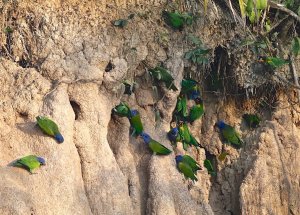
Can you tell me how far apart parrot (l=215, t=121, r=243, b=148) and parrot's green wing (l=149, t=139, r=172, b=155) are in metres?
1.40

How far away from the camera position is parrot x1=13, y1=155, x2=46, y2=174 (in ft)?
24.2

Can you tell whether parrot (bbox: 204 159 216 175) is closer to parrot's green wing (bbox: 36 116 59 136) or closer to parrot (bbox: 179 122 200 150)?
parrot (bbox: 179 122 200 150)

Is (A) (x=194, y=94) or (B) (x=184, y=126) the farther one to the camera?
(A) (x=194, y=94)

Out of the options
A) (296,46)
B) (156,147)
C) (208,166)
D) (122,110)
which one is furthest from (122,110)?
(296,46)

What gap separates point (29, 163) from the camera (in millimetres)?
7371

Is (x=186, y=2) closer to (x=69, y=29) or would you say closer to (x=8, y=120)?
(x=69, y=29)

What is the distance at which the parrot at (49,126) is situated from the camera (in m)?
7.59

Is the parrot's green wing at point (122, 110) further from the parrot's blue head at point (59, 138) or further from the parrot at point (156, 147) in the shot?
the parrot's blue head at point (59, 138)

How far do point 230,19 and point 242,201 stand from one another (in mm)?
2050

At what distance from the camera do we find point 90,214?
755 cm

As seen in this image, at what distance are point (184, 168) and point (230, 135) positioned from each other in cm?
123

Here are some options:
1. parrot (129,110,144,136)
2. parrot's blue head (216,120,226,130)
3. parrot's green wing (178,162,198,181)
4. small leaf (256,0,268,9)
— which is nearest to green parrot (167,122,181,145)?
parrot's green wing (178,162,198,181)

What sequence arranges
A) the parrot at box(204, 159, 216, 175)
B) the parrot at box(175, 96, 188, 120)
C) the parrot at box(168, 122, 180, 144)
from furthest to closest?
1. the parrot at box(204, 159, 216, 175)
2. the parrot at box(175, 96, 188, 120)
3. the parrot at box(168, 122, 180, 144)

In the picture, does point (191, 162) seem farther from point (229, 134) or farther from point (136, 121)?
point (229, 134)
